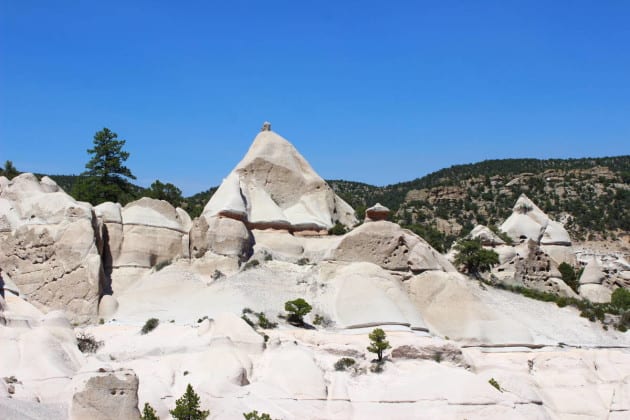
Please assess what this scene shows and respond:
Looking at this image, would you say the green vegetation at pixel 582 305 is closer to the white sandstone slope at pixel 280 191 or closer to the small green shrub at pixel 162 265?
the white sandstone slope at pixel 280 191

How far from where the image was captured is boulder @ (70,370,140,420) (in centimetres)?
2619

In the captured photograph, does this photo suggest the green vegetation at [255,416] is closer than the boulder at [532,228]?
Yes

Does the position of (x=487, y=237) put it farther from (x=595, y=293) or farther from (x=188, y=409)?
(x=188, y=409)

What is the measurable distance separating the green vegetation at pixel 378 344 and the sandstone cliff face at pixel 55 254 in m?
12.7

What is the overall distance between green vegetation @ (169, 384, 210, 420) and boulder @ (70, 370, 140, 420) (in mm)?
1496

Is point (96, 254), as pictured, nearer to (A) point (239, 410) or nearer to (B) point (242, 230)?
(B) point (242, 230)

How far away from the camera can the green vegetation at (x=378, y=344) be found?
35.9 metres

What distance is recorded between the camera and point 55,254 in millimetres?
41438

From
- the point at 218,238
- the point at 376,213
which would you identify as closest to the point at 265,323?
the point at 218,238

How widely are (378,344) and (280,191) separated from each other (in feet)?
60.2

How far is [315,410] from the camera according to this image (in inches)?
1261

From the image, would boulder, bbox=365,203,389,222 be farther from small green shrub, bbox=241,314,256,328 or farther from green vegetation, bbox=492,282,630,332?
small green shrub, bbox=241,314,256,328

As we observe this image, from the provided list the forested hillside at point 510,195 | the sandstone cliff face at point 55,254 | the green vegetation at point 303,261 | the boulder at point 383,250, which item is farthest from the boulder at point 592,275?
the sandstone cliff face at point 55,254

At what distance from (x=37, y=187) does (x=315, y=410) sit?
21598 millimetres
